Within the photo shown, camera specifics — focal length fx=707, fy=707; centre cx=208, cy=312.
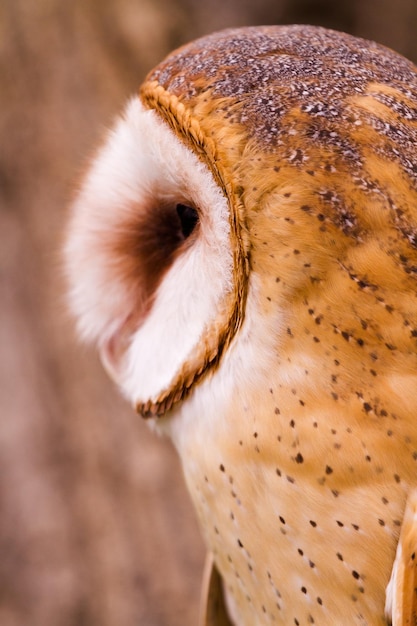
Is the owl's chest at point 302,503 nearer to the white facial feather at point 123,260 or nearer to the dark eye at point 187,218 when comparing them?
the white facial feather at point 123,260

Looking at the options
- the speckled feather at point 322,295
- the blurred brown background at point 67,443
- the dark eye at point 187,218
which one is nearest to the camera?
the speckled feather at point 322,295

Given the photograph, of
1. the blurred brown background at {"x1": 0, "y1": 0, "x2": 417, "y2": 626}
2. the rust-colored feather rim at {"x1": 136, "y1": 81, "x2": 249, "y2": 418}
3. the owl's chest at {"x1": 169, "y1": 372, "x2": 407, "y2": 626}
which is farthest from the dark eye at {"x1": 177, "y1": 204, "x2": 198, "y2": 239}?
the blurred brown background at {"x1": 0, "y1": 0, "x2": 417, "y2": 626}

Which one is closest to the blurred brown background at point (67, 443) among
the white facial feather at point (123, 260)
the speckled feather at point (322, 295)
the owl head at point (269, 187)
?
the white facial feather at point (123, 260)

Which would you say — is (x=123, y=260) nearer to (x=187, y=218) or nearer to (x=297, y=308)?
(x=187, y=218)

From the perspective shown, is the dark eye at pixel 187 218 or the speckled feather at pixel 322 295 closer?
the speckled feather at pixel 322 295

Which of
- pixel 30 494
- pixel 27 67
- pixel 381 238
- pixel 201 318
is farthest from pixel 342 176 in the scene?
pixel 30 494

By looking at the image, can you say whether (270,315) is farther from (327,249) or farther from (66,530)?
(66,530)
